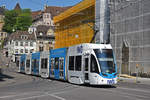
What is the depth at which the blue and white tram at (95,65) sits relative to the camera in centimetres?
1956

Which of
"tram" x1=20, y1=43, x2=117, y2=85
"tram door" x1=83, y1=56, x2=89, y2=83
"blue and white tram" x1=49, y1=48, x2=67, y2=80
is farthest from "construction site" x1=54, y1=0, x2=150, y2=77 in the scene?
"tram door" x1=83, y1=56, x2=89, y2=83

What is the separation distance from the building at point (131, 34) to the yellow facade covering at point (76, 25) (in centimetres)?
660

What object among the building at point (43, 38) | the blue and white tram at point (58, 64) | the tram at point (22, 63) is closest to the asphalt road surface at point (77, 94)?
the blue and white tram at point (58, 64)

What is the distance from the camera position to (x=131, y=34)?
40.4 meters

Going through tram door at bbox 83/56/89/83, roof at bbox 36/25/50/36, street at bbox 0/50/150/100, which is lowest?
street at bbox 0/50/150/100

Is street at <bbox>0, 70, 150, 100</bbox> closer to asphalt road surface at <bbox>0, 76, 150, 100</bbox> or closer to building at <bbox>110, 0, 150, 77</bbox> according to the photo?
asphalt road surface at <bbox>0, 76, 150, 100</bbox>

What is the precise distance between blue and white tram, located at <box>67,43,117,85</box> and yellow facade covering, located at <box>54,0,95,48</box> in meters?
27.2

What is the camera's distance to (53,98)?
14172 millimetres

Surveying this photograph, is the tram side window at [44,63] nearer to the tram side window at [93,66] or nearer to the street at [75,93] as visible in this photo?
the street at [75,93]

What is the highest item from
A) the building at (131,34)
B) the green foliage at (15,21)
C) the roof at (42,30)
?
the green foliage at (15,21)

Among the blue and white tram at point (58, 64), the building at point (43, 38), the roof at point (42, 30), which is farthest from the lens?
the roof at point (42, 30)

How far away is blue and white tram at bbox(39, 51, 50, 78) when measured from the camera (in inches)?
1223

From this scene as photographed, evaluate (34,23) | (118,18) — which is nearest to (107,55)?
(118,18)

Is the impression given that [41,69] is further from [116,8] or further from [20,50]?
[20,50]
